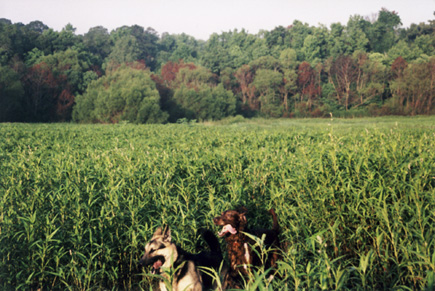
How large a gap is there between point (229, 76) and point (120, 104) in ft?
105

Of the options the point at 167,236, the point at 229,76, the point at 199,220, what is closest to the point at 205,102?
the point at 229,76

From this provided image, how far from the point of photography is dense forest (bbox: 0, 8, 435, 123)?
48406 mm

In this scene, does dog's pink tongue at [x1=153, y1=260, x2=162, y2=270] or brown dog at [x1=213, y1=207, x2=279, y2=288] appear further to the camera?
brown dog at [x1=213, y1=207, x2=279, y2=288]

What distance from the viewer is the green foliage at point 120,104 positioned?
47594 millimetres

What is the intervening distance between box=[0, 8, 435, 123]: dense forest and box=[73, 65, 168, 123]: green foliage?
0.14 m

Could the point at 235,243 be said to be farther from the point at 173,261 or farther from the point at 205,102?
the point at 205,102

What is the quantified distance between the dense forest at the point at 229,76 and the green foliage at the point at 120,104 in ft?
0.45

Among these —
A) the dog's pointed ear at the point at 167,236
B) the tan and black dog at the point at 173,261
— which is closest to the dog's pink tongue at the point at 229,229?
the tan and black dog at the point at 173,261

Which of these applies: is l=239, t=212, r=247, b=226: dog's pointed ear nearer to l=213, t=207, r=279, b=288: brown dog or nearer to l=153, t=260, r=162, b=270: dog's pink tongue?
l=213, t=207, r=279, b=288: brown dog

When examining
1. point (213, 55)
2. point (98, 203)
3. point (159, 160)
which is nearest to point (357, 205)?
point (98, 203)

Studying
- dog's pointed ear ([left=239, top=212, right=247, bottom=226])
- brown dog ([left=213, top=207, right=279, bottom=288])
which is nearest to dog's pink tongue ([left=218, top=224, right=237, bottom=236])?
brown dog ([left=213, top=207, right=279, bottom=288])

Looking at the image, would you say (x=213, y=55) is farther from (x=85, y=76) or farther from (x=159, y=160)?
(x=159, y=160)

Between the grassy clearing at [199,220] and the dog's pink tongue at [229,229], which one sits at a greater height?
the dog's pink tongue at [229,229]

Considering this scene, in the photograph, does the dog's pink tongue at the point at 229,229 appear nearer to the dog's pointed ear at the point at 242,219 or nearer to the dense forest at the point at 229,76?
the dog's pointed ear at the point at 242,219
